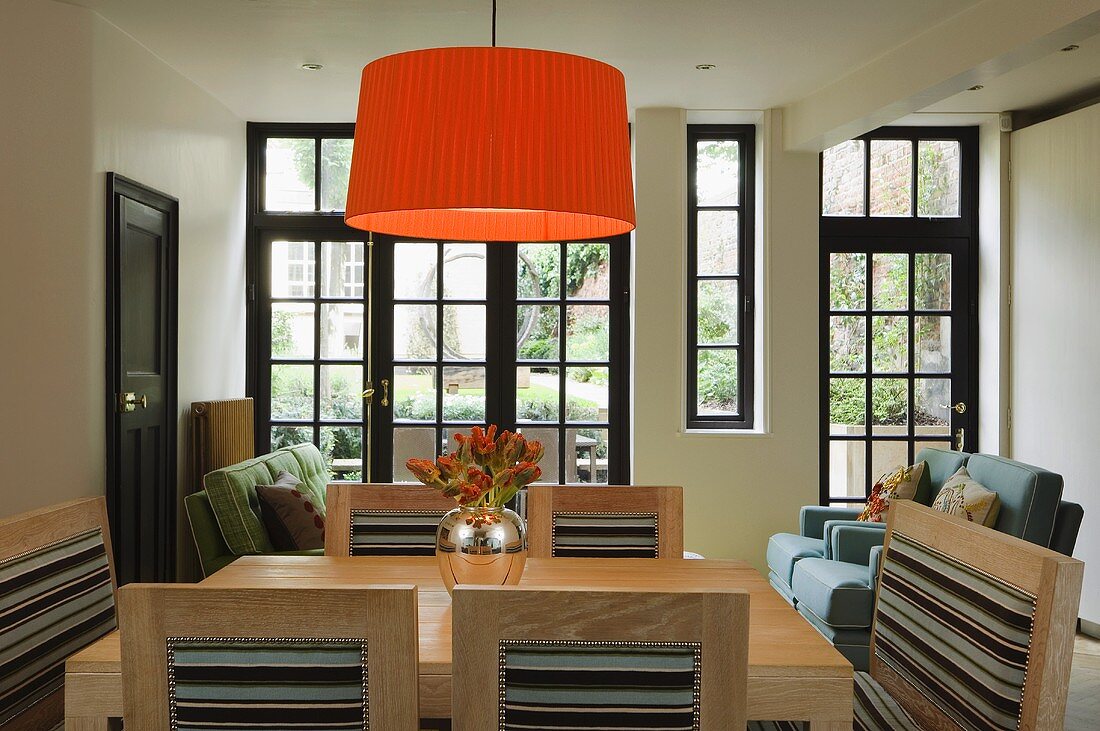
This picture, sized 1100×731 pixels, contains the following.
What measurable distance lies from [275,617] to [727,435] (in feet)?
15.3

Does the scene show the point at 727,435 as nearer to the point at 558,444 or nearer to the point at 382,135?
the point at 558,444

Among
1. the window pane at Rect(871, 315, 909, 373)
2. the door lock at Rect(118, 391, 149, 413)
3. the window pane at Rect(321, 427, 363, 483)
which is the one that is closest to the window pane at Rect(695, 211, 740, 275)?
the window pane at Rect(871, 315, 909, 373)

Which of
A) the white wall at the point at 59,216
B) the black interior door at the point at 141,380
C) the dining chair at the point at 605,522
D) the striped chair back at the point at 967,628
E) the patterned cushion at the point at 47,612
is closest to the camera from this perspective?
the striped chair back at the point at 967,628

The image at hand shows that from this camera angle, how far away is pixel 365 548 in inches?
119

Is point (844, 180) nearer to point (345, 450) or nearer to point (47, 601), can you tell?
point (345, 450)

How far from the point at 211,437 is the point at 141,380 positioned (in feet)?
2.21

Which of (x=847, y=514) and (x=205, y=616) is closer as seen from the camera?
(x=205, y=616)

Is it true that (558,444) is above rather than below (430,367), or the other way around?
below

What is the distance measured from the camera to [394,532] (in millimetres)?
3051

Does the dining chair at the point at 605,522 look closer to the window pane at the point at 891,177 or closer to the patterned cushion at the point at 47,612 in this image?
the patterned cushion at the point at 47,612

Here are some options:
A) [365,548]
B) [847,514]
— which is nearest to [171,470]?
[365,548]

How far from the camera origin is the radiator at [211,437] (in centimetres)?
507

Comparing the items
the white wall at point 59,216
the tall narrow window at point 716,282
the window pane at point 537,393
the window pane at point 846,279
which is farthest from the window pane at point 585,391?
the white wall at point 59,216

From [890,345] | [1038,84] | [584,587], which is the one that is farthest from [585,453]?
[584,587]
